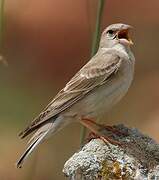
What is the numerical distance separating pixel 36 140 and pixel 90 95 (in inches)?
21.7

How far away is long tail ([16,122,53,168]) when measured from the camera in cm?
694

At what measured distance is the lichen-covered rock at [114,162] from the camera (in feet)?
19.8

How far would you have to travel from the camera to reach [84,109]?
7.21m

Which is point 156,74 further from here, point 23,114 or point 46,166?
point 46,166

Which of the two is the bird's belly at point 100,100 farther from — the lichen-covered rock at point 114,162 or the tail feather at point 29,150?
the lichen-covered rock at point 114,162

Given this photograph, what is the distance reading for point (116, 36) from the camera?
760cm

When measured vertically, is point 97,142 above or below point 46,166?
above

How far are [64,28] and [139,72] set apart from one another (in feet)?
6.55

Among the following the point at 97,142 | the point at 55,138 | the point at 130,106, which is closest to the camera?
the point at 97,142

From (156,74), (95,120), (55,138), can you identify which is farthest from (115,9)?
(95,120)

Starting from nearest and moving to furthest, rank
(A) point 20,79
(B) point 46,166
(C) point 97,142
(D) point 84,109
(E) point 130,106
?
1. (C) point 97,142
2. (D) point 84,109
3. (B) point 46,166
4. (E) point 130,106
5. (A) point 20,79

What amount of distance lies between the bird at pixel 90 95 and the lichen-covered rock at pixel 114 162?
0.60 m

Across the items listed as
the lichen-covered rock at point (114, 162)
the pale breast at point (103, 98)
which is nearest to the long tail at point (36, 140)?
the pale breast at point (103, 98)

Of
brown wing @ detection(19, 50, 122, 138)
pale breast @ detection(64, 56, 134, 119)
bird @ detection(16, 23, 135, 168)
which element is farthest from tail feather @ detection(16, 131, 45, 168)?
pale breast @ detection(64, 56, 134, 119)
